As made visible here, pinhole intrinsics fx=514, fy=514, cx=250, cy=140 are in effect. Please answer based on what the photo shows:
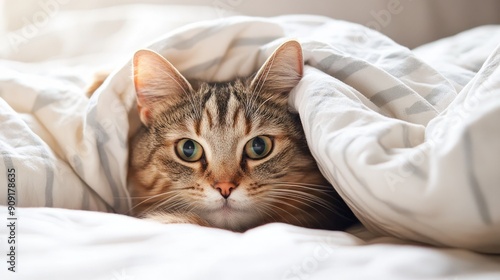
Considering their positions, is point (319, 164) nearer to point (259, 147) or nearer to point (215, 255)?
point (259, 147)

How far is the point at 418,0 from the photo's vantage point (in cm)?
192

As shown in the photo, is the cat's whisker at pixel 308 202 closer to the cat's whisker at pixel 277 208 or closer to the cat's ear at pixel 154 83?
the cat's whisker at pixel 277 208

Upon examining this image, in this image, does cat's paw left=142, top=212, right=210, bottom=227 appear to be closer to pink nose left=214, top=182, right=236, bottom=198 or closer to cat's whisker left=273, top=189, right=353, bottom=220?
pink nose left=214, top=182, right=236, bottom=198

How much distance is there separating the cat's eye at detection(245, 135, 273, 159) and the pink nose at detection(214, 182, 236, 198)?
0.36 feet

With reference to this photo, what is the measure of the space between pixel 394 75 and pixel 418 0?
0.88 meters

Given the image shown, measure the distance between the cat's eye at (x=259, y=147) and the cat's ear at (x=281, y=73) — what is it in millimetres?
108

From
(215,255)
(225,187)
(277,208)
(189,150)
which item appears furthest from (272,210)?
(215,255)

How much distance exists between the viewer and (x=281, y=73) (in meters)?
1.19

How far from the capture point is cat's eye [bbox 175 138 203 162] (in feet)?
3.92

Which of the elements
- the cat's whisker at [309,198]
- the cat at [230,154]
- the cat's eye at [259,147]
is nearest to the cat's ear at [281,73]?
the cat at [230,154]

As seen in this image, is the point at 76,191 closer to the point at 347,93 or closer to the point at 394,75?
the point at 347,93

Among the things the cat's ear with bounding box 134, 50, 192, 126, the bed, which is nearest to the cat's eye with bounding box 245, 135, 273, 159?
the bed

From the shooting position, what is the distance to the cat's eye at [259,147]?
3.86 ft

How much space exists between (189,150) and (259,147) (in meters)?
0.17
